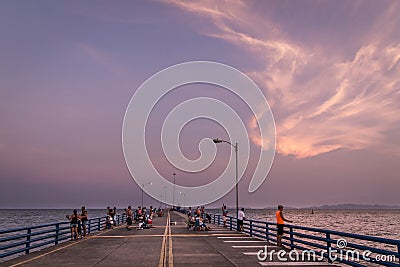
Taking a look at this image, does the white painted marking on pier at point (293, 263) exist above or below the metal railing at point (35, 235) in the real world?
below

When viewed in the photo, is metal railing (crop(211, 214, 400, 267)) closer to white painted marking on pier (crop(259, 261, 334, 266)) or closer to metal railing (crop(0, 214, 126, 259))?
white painted marking on pier (crop(259, 261, 334, 266))

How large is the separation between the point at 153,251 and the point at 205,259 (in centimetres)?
345

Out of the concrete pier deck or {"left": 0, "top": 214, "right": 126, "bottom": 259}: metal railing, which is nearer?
the concrete pier deck

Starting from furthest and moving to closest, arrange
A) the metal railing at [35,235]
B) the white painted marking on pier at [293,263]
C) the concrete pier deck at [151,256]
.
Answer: the metal railing at [35,235] < the concrete pier deck at [151,256] < the white painted marking on pier at [293,263]

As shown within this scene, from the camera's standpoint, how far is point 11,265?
14664 millimetres

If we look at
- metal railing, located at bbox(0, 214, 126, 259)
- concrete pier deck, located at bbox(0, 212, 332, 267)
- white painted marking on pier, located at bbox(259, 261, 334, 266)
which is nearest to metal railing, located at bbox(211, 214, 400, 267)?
white painted marking on pier, located at bbox(259, 261, 334, 266)

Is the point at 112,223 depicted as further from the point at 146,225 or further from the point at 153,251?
the point at 153,251

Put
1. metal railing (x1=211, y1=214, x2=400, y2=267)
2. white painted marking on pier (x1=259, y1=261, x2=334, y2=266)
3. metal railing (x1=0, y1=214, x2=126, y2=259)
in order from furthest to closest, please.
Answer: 1. metal railing (x1=0, y1=214, x2=126, y2=259)
2. white painted marking on pier (x1=259, y1=261, x2=334, y2=266)
3. metal railing (x1=211, y1=214, x2=400, y2=267)

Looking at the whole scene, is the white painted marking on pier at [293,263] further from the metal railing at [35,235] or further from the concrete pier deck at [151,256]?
the metal railing at [35,235]

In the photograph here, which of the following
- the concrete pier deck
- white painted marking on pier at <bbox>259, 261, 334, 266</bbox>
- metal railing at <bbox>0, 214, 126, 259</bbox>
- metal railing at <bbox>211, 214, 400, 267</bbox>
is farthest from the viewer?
metal railing at <bbox>0, 214, 126, 259</bbox>

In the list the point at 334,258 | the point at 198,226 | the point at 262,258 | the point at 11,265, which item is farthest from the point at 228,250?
the point at 198,226

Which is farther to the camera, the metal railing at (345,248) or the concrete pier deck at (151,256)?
the concrete pier deck at (151,256)

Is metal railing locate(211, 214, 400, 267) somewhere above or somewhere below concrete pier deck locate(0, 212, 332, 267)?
above

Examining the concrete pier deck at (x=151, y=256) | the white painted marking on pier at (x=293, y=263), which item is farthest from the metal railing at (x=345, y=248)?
the concrete pier deck at (x=151, y=256)
